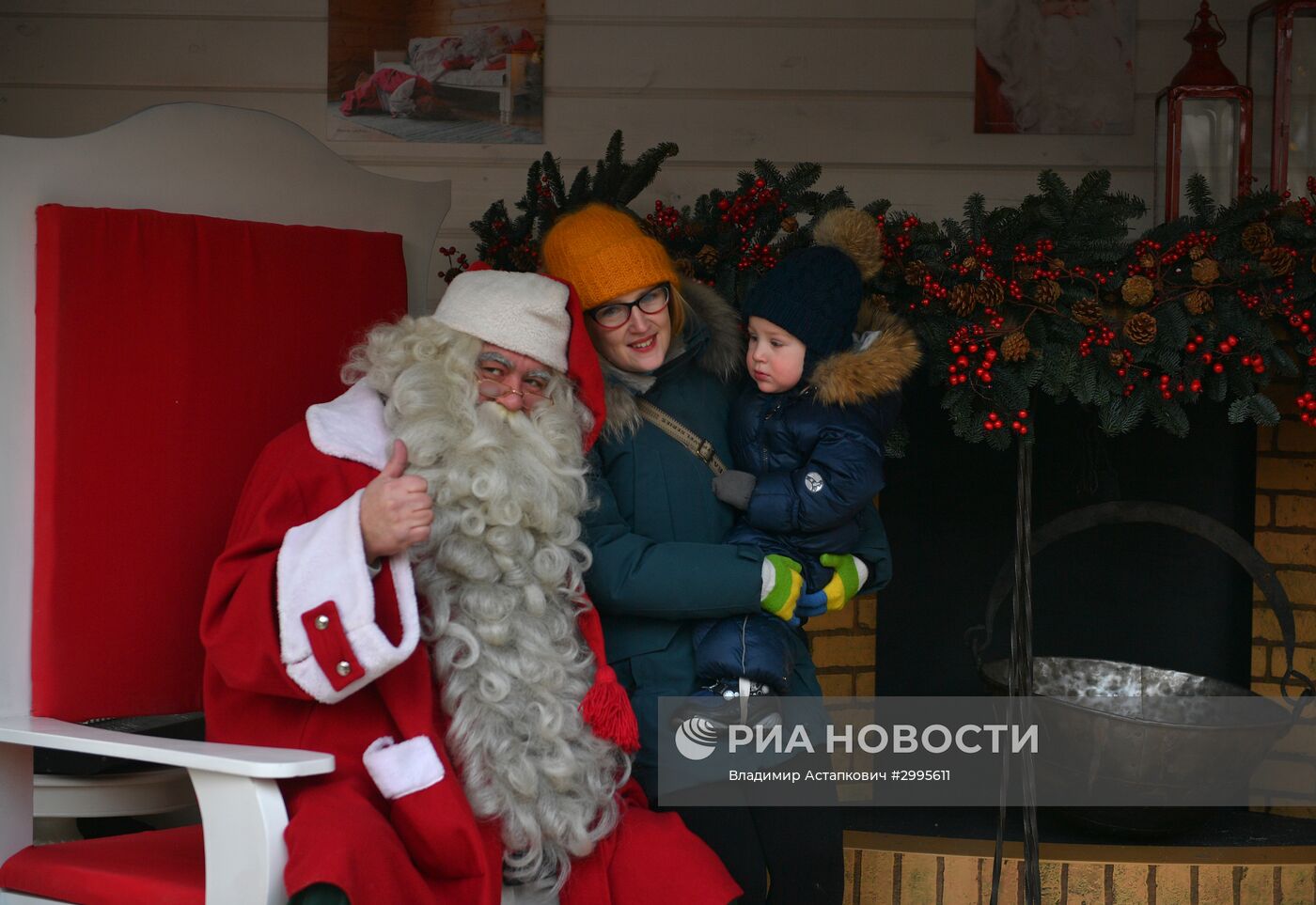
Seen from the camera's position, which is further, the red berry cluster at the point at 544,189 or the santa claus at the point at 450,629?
the red berry cluster at the point at 544,189

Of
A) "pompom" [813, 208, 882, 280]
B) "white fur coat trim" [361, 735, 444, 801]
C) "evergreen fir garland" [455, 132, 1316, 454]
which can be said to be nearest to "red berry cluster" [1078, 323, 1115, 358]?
"evergreen fir garland" [455, 132, 1316, 454]

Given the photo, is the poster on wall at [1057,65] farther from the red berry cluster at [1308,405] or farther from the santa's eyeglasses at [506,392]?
the santa's eyeglasses at [506,392]

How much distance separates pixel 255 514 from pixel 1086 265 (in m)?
1.50

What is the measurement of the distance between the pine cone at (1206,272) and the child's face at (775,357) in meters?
0.76

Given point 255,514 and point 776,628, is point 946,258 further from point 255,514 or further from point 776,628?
point 255,514

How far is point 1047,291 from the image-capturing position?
2.28 metres

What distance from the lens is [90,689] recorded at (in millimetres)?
1913

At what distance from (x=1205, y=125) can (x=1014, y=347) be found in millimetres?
976

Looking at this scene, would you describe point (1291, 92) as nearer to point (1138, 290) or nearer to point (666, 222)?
point (1138, 290)

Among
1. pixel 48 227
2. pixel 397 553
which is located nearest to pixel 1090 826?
pixel 397 553

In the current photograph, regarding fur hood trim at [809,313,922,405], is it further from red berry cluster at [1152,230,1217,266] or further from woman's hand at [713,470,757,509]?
red berry cluster at [1152,230,1217,266]

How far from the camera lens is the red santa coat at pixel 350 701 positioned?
1650mm

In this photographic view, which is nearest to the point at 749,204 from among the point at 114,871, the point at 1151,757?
the point at 1151,757

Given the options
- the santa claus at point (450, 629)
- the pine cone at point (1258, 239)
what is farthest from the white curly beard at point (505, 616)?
the pine cone at point (1258, 239)
